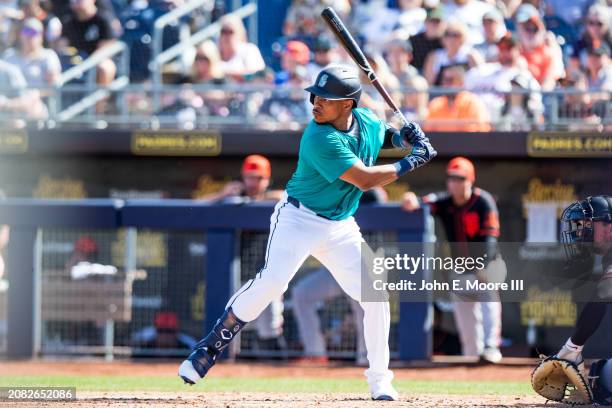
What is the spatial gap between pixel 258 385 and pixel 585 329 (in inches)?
101

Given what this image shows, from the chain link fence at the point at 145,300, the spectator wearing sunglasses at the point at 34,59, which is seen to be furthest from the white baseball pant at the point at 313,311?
the spectator wearing sunglasses at the point at 34,59

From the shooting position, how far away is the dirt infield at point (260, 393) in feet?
19.9

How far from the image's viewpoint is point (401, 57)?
10797 millimetres

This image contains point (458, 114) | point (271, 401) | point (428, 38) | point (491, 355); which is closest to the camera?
point (271, 401)

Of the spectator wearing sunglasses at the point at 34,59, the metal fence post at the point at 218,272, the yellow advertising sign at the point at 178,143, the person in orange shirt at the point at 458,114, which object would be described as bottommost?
the metal fence post at the point at 218,272

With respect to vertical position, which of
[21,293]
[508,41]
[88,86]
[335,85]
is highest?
[508,41]

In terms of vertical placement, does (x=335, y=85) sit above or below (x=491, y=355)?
above

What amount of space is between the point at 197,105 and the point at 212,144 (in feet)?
1.82

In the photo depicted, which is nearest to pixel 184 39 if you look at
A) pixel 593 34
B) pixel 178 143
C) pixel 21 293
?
pixel 178 143

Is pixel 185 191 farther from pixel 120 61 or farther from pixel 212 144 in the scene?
pixel 120 61

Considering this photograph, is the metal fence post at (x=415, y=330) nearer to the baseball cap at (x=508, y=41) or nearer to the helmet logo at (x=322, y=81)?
the baseball cap at (x=508, y=41)

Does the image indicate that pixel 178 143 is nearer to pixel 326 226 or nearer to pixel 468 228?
pixel 468 228

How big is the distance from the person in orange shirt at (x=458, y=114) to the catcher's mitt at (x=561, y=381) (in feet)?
13.5

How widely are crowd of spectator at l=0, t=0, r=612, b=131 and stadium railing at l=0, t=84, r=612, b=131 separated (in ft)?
0.04
